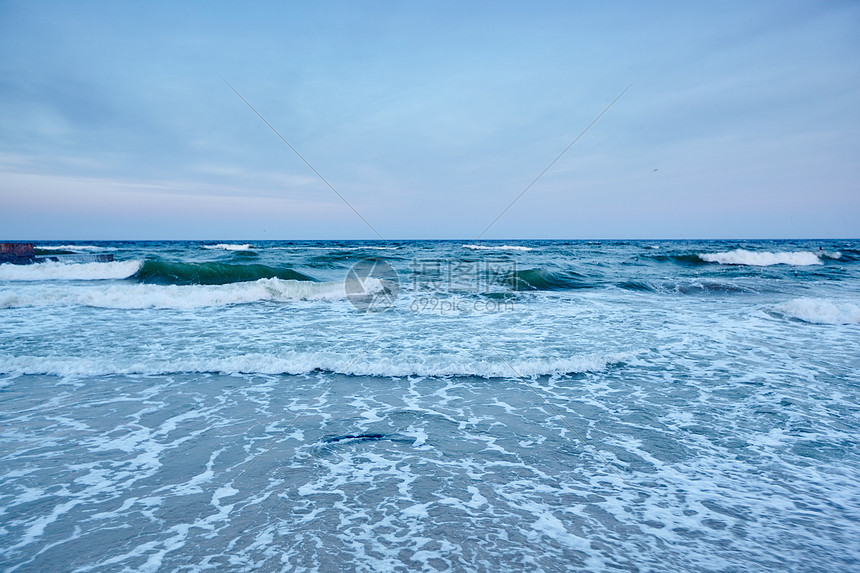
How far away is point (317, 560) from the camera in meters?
2.77

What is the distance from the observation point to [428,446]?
4.45 metres

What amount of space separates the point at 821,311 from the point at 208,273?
21983mm

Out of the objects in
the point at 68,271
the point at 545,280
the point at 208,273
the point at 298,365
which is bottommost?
the point at 298,365

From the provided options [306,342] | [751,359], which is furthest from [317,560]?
[751,359]

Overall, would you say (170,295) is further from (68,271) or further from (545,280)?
(545,280)

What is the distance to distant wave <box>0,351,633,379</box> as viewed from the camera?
6.67 m

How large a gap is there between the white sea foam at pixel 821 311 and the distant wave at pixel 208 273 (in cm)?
1692

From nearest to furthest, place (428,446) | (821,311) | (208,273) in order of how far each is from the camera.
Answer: (428,446)
(821,311)
(208,273)

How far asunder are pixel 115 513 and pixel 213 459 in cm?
87

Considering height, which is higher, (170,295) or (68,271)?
(68,271)

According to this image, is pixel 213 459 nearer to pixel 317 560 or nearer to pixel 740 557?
pixel 317 560

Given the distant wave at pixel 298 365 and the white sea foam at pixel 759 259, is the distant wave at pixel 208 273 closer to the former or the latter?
the distant wave at pixel 298 365

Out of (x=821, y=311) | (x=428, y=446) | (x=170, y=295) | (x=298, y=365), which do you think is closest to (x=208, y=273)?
(x=170, y=295)

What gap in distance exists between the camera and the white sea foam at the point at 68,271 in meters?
18.1
